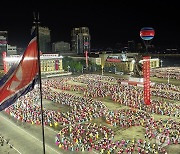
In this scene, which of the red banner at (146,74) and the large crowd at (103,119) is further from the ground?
the red banner at (146,74)

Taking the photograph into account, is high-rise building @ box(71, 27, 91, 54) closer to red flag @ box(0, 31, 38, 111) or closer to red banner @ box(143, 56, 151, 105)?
red banner @ box(143, 56, 151, 105)

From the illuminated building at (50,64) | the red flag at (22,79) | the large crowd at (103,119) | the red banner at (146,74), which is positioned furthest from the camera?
the illuminated building at (50,64)

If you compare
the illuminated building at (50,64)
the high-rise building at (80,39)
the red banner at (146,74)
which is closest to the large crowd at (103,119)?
the red banner at (146,74)

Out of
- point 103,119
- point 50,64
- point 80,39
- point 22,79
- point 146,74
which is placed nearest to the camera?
point 22,79

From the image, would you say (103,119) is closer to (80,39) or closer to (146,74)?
(146,74)

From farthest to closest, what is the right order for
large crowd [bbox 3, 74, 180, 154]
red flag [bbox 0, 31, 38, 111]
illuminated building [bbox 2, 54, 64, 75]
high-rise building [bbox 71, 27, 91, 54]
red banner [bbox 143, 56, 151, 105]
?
1. high-rise building [bbox 71, 27, 91, 54]
2. illuminated building [bbox 2, 54, 64, 75]
3. red banner [bbox 143, 56, 151, 105]
4. large crowd [bbox 3, 74, 180, 154]
5. red flag [bbox 0, 31, 38, 111]

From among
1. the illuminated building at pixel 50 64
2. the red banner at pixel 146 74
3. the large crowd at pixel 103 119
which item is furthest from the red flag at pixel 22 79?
the illuminated building at pixel 50 64

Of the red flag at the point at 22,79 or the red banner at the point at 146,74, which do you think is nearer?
the red flag at the point at 22,79

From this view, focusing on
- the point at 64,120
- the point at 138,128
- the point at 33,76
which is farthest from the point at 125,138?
the point at 33,76

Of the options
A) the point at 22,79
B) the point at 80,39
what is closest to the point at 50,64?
the point at 22,79

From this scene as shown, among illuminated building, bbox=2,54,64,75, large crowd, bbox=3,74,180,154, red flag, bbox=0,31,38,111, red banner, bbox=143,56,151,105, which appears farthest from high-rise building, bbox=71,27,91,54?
red flag, bbox=0,31,38,111

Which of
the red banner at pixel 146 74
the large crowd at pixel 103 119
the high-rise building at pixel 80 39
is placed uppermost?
the high-rise building at pixel 80 39

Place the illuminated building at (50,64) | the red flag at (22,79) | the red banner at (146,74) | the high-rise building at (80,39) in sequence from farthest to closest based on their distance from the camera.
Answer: the high-rise building at (80,39)
the illuminated building at (50,64)
the red banner at (146,74)
the red flag at (22,79)

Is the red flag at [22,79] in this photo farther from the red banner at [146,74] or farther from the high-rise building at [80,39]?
the high-rise building at [80,39]
